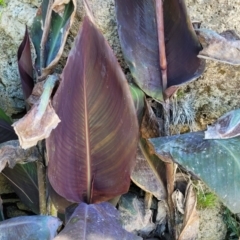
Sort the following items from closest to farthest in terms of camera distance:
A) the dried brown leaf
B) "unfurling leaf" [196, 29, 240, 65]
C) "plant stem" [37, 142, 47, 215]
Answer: the dried brown leaf → "unfurling leaf" [196, 29, 240, 65] → "plant stem" [37, 142, 47, 215]

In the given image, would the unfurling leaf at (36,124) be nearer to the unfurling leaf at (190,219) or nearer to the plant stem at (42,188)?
the plant stem at (42,188)

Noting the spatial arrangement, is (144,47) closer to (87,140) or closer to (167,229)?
(87,140)

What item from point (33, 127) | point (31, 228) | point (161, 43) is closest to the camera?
Answer: point (33, 127)

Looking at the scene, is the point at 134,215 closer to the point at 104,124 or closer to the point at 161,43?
the point at 104,124

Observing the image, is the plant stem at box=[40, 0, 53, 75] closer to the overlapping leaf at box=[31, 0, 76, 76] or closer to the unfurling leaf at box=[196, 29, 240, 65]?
the overlapping leaf at box=[31, 0, 76, 76]

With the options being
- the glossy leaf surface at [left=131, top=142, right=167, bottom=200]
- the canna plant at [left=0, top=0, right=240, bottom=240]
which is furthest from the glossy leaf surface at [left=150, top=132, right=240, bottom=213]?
the glossy leaf surface at [left=131, top=142, right=167, bottom=200]

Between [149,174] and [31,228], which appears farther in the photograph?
[149,174]

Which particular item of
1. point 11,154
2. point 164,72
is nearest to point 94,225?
point 11,154

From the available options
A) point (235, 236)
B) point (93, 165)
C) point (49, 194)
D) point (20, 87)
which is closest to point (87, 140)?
point (93, 165)
